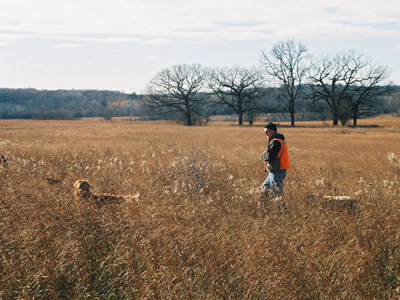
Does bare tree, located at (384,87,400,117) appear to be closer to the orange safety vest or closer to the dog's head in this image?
the orange safety vest

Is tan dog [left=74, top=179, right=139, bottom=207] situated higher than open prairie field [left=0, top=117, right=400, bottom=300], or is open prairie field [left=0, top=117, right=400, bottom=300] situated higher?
tan dog [left=74, top=179, right=139, bottom=207]

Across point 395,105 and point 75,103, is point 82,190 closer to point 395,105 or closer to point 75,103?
point 395,105

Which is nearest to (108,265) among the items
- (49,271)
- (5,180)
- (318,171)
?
(49,271)

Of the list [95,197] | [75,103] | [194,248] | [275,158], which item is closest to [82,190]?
[95,197]

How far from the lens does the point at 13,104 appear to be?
447 ft

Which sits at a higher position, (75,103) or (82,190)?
(75,103)

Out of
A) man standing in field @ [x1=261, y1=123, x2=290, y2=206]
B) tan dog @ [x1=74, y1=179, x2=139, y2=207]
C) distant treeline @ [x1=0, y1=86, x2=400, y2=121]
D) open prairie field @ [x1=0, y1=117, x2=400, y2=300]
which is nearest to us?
open prairie field @ [x1=0, y1=117, x2=400, y2=300]

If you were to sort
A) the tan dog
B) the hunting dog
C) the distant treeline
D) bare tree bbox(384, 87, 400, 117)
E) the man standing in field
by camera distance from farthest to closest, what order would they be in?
the distant treeline
bare tree bbox(384, 87, 400, 117)
the man standing in field
the hunting dog
the tan dog

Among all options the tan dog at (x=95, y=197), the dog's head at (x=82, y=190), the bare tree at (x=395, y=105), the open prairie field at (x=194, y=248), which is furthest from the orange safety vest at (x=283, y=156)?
the bare tree at (x=395, y=105)

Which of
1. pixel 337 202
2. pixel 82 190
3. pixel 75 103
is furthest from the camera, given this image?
pixel 75 103

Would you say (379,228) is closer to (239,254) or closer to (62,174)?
(239,254)

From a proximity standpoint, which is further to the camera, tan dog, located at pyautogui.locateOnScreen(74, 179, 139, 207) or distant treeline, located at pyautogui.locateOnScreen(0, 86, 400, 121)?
distant treeline, located at pyautogui.locateOnScreen(0, 86, 400, 121)

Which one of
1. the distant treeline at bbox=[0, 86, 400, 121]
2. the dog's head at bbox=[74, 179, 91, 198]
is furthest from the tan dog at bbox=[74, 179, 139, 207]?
the distant treeline at bbox=[0, 86, 400, 121]

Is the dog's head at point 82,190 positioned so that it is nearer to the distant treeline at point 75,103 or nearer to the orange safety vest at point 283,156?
the orange safety vest at point 283,156
